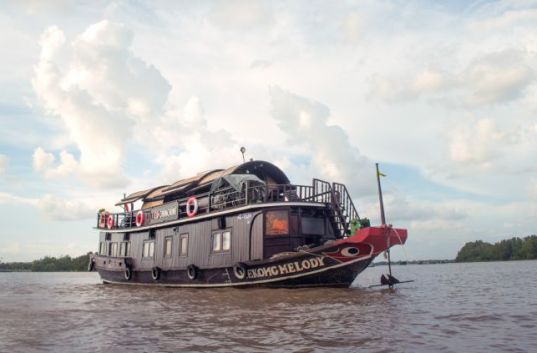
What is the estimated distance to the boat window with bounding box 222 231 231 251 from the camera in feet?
54.2

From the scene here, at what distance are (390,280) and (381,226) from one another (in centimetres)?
281

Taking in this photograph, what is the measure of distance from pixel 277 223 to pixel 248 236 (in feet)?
3.95

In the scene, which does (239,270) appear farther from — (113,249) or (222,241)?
(113,249)

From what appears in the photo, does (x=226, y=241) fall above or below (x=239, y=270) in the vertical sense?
above

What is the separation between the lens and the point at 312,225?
15.8 meters

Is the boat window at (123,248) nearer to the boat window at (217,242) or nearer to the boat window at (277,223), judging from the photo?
the boat window at (217,242)

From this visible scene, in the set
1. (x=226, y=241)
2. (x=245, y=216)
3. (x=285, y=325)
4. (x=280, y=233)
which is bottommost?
(x=285, y=325)

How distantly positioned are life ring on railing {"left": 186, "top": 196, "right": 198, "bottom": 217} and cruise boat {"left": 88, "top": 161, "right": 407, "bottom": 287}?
4 centimetres

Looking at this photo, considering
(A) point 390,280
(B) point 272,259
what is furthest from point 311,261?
(A) point 390,280

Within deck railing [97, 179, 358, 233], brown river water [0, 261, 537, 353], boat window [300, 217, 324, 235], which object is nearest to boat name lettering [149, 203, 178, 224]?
deck railing [97, 179, 358, 233]

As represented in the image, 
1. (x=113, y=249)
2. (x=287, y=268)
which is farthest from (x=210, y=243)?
(x=113, y=249)

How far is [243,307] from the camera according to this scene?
11023mm

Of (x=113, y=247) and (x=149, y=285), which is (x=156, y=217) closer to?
(x=149, y=285)

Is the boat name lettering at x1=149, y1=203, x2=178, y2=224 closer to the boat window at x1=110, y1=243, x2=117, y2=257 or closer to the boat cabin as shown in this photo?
the boat cabin
